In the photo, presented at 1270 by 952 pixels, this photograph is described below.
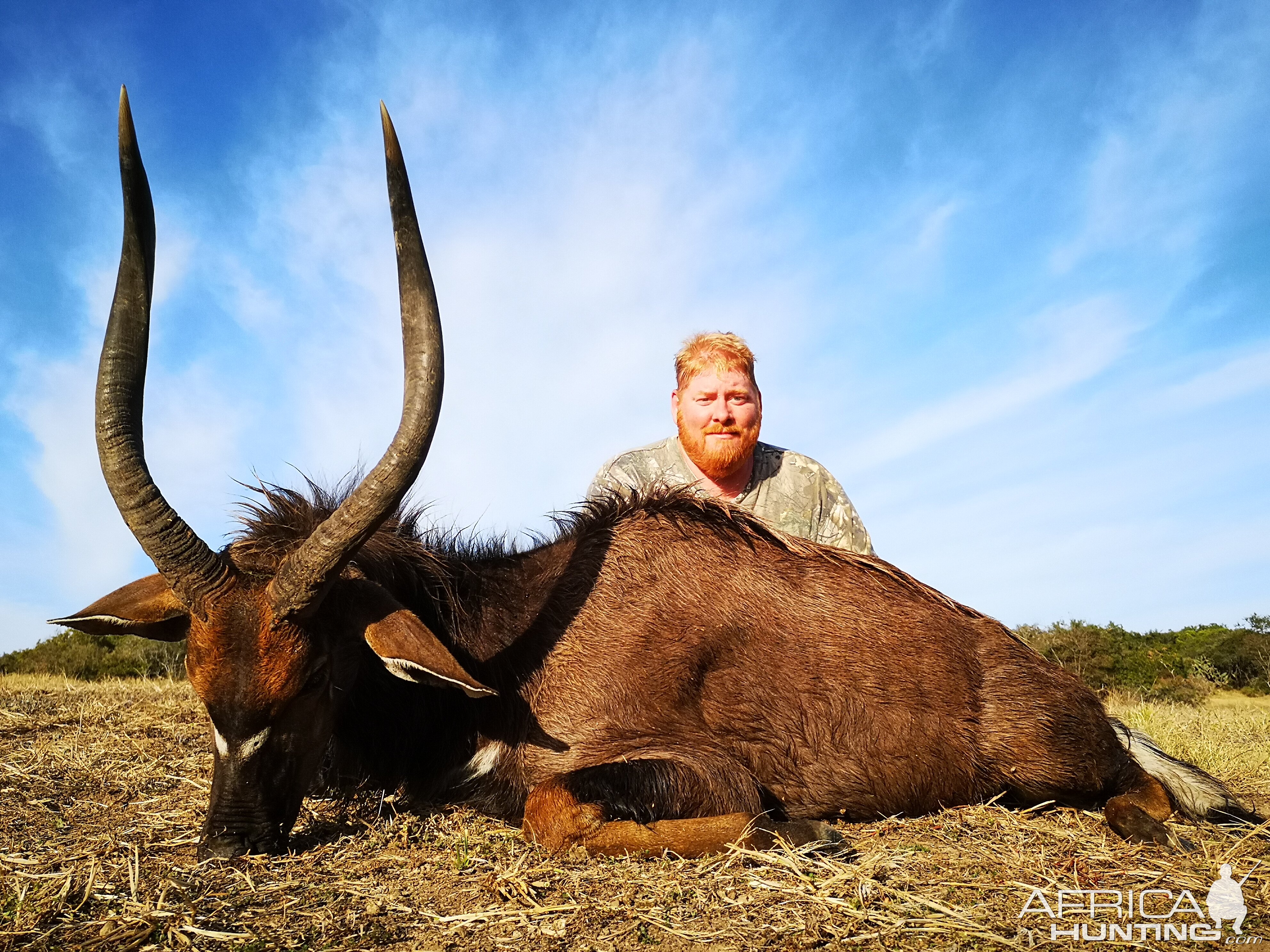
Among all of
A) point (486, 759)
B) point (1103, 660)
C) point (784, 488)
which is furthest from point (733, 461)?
point (1103, 660)

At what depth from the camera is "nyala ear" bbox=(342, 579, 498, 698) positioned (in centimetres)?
353

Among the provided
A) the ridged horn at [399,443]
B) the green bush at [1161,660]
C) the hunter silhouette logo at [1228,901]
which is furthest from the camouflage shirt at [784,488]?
the green bush at [1161,660]

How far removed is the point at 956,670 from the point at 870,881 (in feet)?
5.85

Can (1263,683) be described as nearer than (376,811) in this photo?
No

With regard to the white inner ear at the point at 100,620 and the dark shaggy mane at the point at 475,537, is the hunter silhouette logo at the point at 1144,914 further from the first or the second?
the white inner ear at the point at 100,620

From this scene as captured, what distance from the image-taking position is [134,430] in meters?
3.66

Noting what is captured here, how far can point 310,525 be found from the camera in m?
4.32

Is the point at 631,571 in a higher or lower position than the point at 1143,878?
higher

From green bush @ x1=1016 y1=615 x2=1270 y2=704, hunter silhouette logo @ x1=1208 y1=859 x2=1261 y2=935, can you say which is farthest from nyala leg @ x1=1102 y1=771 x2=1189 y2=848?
green bush @ x1=1016 y1=615 x2=1270 y2=704

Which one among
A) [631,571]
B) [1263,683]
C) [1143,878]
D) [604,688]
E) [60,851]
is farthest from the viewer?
[1263,683]

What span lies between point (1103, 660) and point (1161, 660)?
1356mm

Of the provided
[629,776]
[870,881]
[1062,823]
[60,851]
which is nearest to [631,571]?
[629,776]

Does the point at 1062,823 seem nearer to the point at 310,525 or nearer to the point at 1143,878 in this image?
the point at 1143,878

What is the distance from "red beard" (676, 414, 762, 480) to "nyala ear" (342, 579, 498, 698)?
10.5 ft
